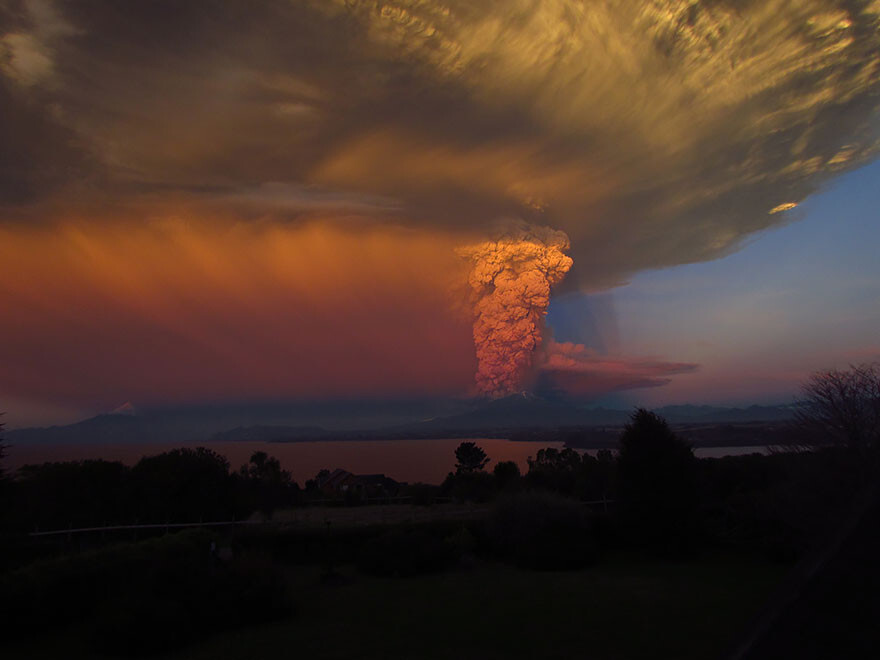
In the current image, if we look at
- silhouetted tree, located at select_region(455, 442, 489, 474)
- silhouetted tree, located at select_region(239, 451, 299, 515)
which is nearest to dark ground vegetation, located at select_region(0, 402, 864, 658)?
silhouetted tree, located at select_region(239, 451, 299, 515)

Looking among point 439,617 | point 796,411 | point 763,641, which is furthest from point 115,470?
point 763,641

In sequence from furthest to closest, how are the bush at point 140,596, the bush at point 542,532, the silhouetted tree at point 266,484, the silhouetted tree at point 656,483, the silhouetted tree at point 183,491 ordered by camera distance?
the silhouetted tree at point 266,484 → the silhouetted tree at point 183,491 → the silhouetted tree at point 656,483 → the bush at point 542,532 → the bush at point 140,596

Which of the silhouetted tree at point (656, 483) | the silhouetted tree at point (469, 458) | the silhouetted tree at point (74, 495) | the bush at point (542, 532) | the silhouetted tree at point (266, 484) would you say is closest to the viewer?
the bush at point (542, 532)

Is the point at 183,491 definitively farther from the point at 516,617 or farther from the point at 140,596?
the point at 516,617

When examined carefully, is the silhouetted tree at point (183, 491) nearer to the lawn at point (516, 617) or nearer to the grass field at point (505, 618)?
the lawn at point (516, 617)

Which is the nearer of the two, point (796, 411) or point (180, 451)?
point (796, 411)

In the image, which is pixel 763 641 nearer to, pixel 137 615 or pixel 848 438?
pixel 137 615

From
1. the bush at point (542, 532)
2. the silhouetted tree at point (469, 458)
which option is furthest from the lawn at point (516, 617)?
the silhouetted tree at point (469, 458)
